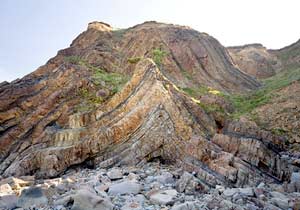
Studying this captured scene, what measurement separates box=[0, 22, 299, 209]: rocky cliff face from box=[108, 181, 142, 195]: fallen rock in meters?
1.69

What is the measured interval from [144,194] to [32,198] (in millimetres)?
2665

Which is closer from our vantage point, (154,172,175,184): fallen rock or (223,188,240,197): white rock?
(223,188,240,197): white rock

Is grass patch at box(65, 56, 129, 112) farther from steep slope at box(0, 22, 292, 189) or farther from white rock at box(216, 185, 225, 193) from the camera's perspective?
white rock at box(216, 185, 225, 193)

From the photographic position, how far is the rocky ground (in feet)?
22.8

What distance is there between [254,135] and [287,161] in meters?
1.37

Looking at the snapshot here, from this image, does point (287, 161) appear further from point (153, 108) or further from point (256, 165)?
point (153, 108)

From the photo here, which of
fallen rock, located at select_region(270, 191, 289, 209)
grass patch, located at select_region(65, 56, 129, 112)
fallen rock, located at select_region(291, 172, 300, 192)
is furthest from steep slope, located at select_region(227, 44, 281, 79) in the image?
fallen rock, located at select_region(270, 191, 289, 209)

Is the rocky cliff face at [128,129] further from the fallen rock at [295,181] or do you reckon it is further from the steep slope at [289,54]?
the steep slope at [289,54]

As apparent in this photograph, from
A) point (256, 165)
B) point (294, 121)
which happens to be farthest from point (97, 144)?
point (294, 121)

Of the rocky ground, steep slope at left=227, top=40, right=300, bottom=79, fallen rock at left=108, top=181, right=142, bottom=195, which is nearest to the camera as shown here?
the rocky ground

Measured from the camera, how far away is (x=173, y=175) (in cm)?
939

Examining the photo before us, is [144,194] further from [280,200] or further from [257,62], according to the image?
[257,62]

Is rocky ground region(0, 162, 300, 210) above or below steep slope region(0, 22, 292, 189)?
below

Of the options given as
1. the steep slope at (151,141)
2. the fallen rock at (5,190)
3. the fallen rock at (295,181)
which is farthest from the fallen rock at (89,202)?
the fallen rock at (295,181)
